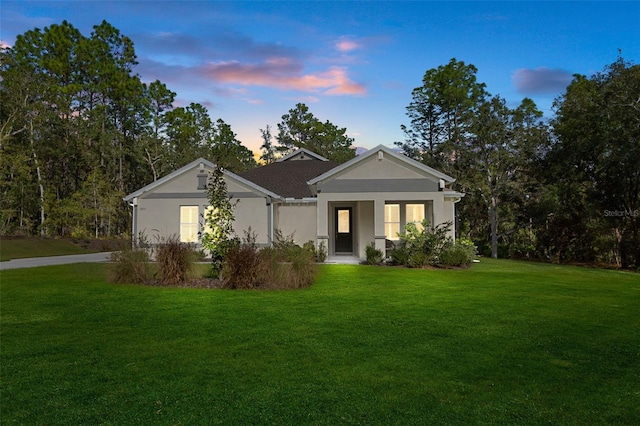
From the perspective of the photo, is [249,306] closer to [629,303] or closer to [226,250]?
[226,250]

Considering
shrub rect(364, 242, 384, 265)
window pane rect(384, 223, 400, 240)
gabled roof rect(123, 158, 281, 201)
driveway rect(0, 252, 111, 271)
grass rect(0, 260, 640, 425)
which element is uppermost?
gabled roof rect(123, 158, 281, 201)

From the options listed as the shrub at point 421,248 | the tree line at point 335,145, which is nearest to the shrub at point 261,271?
the tree line at point 335,145

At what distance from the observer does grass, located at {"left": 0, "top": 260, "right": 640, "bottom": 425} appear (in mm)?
3795

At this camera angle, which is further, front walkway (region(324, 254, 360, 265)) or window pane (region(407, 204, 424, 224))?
window pane (region(407, 204, 424, 224))

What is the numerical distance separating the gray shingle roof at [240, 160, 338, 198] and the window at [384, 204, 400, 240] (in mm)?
3947

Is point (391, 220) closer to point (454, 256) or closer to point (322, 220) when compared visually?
point (322, 220)

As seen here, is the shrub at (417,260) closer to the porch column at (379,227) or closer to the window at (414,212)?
the porch column at (379,227)

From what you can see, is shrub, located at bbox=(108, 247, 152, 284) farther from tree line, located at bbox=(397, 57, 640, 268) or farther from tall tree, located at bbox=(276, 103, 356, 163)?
tall tree, located at bbox=(276, 103, 356, 163)

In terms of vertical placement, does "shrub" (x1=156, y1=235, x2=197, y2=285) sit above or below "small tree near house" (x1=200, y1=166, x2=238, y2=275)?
below

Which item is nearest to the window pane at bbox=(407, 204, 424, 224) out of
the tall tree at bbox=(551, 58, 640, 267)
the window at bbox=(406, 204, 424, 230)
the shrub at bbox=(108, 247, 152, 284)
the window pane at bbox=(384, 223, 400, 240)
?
the window at bbox=(406, 204, 424, 230)

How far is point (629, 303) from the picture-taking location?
916cm

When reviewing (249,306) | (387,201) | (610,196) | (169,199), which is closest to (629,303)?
(249,306)

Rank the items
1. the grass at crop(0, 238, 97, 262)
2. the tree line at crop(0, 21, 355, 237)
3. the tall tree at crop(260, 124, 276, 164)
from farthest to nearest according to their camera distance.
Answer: the tall tree at crop(260, 124, 276, 164) < the tree line at crop(0, 21, 355, 237) < the grass at crop(0, 238, 97, 262)

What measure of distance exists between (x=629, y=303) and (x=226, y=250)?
9.29m
